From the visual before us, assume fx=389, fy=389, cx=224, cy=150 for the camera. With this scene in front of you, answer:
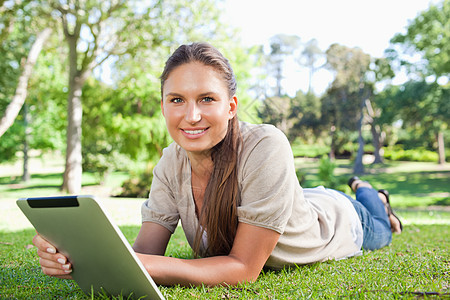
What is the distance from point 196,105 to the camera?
189 cm

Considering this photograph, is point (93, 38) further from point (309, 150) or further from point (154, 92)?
point (309, 150)

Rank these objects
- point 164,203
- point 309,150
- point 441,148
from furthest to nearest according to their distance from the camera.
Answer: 1. point 309,150
2. point 441,148
3. point 164,203

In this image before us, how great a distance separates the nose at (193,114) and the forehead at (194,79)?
78 millimetres

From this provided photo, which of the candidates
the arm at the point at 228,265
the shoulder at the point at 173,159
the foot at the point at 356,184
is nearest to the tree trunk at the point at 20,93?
the foot at the point at 356,184

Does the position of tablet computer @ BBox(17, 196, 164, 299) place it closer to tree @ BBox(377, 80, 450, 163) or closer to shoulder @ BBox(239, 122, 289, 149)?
shoulder @ BBox(239, 122, 289, 149)

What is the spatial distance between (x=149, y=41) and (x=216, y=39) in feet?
7.87

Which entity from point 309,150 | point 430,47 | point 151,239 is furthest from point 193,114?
point 309,150

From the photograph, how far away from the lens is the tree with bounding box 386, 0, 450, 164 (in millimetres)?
19453

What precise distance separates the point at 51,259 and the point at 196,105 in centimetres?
96

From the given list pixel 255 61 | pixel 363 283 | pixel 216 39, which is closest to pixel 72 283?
pixel 363 283

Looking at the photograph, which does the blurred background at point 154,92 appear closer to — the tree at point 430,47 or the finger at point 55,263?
the tree at point 430,47

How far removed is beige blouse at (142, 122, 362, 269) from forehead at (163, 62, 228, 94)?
1.19 ft

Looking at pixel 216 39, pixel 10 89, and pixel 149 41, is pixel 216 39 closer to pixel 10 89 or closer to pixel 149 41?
pixel 149 41

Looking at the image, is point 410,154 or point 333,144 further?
point 410,154
